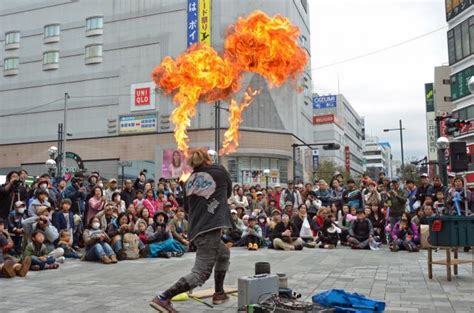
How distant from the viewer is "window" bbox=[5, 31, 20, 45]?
168 ft

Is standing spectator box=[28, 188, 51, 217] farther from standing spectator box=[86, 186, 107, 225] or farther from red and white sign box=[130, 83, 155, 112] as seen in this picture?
red and white sign box=[130, 83, 155, 112]

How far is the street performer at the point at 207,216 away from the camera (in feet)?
17.7

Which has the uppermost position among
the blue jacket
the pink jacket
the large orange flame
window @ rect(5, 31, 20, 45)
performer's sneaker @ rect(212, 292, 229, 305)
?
window @ rect(5, 31, 20, 45)

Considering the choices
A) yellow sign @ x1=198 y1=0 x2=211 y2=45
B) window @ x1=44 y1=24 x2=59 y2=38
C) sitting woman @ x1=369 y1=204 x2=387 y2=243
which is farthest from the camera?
window @ x1=44 y1=24 x2=59 y2=38

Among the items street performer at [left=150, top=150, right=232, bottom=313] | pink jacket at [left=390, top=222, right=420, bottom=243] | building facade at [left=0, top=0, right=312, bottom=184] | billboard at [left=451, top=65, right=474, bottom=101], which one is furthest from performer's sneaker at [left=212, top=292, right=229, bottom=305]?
billboard at [left=451, top=65, right=474, bottom=101]

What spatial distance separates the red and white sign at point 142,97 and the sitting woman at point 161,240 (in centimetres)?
3310

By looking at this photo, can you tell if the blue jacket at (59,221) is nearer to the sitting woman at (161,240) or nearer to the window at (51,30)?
the sitting woman at (161,240)

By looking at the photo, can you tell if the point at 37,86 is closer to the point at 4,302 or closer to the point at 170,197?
the point at 170,197

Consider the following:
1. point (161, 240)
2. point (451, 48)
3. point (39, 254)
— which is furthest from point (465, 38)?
point (39, 254)

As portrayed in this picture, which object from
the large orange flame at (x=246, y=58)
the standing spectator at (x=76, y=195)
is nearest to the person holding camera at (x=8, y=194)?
the standing spectator at (x=76, y=195)

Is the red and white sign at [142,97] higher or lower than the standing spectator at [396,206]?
higher

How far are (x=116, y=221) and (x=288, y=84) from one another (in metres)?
35.5

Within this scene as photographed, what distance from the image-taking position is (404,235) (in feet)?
41.7

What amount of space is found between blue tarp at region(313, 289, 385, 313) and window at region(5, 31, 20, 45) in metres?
54.4
